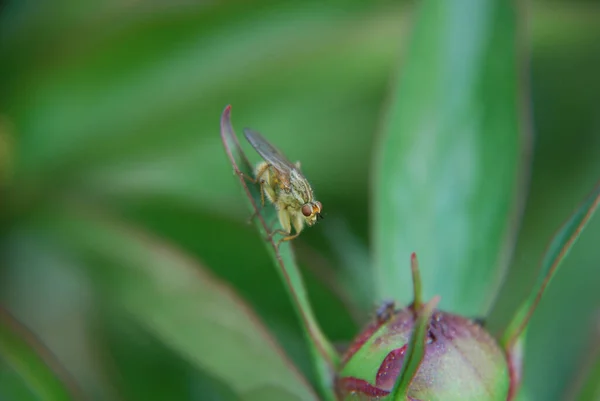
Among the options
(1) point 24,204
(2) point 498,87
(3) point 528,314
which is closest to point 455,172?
(2) point 498,87

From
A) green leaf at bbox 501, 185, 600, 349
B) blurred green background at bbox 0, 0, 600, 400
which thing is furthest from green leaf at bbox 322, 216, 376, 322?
green leaf at bbox 501, 185, 600, 349

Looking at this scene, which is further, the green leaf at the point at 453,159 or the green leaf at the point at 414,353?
the green leaf at the point at 453,159

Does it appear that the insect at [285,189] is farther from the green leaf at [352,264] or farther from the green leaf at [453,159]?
the green leaf at [352,264]

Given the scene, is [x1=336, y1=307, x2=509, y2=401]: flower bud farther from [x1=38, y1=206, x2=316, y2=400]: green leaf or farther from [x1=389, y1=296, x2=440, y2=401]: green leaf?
[x1=38, y1=206, x2=316, y2=400]: green leaf

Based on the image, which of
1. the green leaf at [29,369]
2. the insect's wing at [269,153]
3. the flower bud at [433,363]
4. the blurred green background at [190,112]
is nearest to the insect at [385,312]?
the flower bud at [433,363]

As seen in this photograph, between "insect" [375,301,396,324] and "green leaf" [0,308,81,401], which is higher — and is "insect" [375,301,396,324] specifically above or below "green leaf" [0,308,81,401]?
below

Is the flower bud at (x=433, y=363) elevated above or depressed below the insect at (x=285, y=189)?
below

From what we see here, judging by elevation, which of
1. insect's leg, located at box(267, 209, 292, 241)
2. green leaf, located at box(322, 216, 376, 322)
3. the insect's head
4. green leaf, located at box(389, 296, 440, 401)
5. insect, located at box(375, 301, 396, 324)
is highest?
insect's leg, located at box(267, 209, 292, 241)
